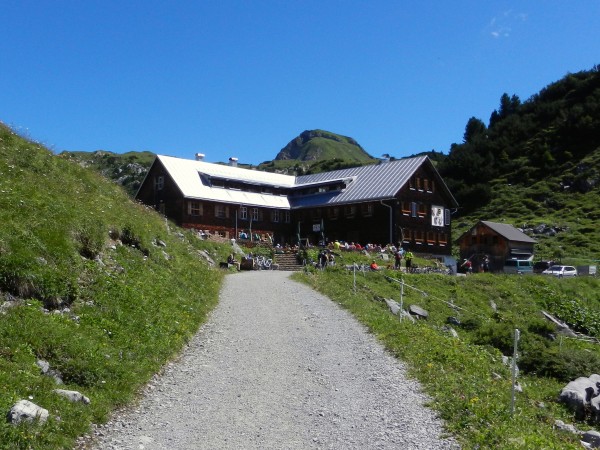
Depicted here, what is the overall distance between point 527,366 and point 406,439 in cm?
1549

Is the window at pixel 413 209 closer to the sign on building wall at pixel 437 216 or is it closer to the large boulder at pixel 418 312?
the sign on building wall at pixel 437 216

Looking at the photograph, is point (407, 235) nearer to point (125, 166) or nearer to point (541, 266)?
point (541, 266)

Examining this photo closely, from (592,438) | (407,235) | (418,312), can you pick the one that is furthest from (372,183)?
(592,438)

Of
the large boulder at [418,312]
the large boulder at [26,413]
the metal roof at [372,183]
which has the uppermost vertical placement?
the metal roof at [372,183]

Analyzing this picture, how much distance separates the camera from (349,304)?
23984 mm

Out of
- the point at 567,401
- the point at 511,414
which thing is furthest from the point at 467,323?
the point at 511,414

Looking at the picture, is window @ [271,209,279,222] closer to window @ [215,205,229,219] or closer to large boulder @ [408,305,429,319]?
window @ [215,205,229,219]

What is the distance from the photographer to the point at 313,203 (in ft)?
211

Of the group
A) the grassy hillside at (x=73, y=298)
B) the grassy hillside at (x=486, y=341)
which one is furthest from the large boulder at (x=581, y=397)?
the grassy hillside at (x=73, y=298)

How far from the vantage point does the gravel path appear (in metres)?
9.78

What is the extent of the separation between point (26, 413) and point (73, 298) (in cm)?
534

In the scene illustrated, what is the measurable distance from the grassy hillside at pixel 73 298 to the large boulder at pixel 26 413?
0.10m

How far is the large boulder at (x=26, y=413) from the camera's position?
27.0ft

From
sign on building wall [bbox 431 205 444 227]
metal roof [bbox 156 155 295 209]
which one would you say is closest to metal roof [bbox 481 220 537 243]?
sign on building wall [bbox 431 205 444 227]
